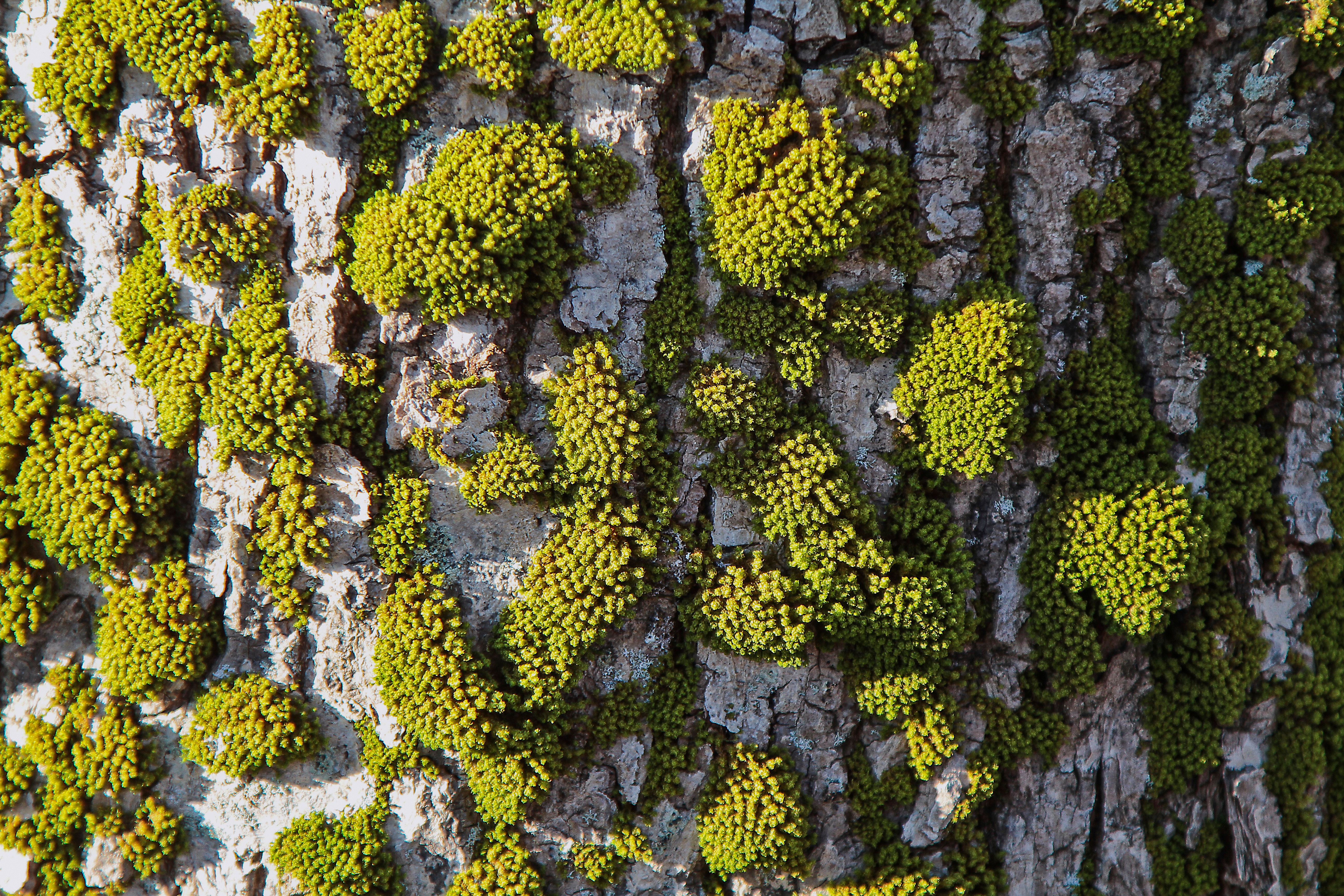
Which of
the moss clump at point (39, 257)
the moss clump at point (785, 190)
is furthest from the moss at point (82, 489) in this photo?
the moss clump at point (785, 190)

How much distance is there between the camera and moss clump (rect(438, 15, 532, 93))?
735 cm

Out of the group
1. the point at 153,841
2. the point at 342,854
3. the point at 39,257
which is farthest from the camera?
the point at 39,257

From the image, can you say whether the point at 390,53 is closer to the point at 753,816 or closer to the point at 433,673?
the point at 433,673

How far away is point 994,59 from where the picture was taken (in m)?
7.90

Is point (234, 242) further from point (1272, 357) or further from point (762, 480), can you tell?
point (1272, 357)

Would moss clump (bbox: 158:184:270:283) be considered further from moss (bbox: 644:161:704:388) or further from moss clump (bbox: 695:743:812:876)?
moss clump (bbox: 695:743:812:876)

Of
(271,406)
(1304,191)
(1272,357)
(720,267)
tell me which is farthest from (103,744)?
(1304,191)

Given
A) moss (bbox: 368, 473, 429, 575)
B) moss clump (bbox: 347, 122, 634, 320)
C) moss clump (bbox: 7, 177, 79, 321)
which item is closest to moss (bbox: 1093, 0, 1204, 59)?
moss clump (bbox: 347, 122, 634, 320)

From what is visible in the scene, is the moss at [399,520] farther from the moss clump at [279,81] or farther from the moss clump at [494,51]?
the moss clump at [494,51]

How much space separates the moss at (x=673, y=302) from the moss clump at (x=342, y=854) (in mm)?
5987

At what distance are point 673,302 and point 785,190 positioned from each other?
1.68m

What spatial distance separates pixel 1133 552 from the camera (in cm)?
816

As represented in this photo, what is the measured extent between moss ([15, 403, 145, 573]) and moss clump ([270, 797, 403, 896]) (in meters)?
3.88

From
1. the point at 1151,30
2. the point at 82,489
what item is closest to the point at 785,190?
the point at 1151,30
